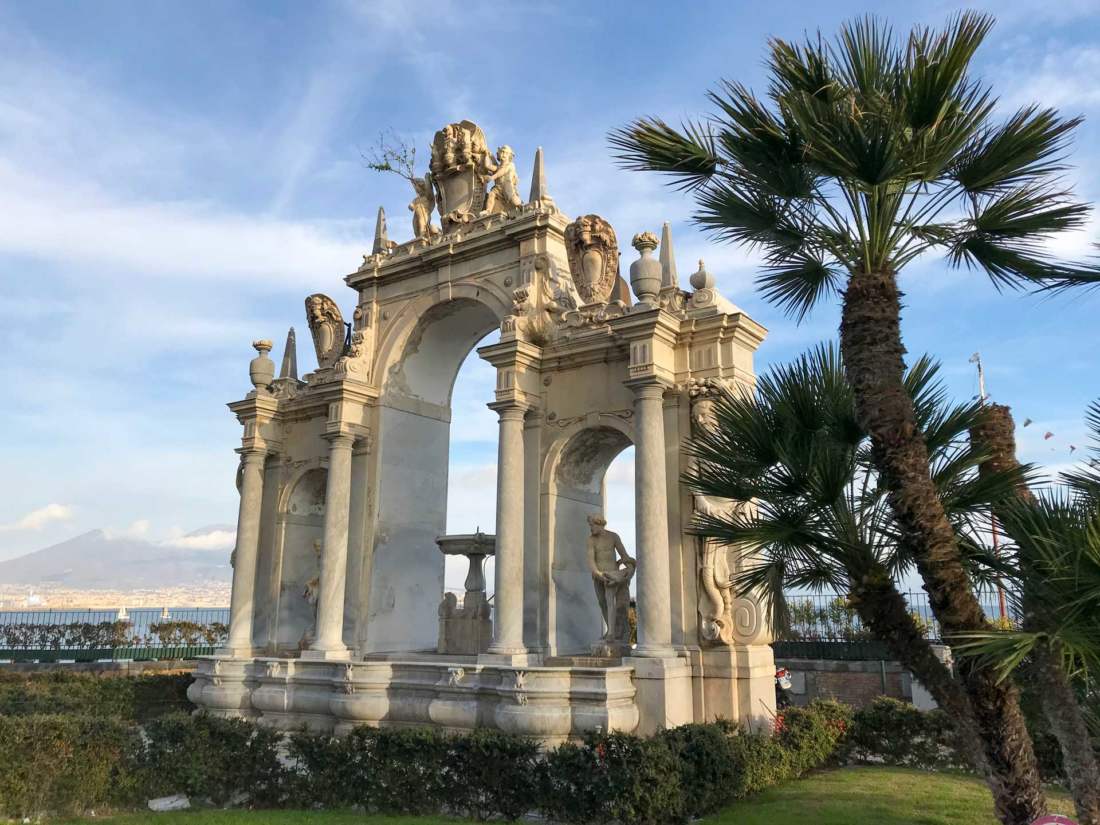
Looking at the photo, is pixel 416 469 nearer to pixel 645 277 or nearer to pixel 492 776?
pixel 645 277

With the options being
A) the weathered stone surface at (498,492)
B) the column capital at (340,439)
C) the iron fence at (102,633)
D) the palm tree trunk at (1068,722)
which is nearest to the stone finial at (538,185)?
the weathered stone surface at (498,492)

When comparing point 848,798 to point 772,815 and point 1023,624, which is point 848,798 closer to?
point 772,815

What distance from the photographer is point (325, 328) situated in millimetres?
21688

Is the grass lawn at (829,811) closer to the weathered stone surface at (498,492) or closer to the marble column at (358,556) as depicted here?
the weathered stone surface at (498,492)

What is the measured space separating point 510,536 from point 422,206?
29.7 feet

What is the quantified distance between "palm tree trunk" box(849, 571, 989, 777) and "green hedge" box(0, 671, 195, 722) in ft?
44.3

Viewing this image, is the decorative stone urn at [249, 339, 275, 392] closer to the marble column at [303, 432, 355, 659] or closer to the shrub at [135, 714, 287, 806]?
the marble column at [303, 432, 355, 659]

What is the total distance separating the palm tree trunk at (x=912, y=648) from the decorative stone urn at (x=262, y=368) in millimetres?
16909

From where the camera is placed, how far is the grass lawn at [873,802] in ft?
32.8

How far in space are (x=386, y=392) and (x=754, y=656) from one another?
1016cm

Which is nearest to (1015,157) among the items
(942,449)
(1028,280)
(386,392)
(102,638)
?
(1028,280)

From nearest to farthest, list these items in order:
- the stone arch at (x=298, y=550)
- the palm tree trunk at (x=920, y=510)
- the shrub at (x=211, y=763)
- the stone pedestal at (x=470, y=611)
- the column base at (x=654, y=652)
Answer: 1. the palm tree trunk at (x=920, y=510)
2. the shrub at (x=211, y=763)
3. the column base at (x=654, y=652)
4. the stone pedestal at (x=470, y=611)
5. the stone arch at (x=298, y=550)

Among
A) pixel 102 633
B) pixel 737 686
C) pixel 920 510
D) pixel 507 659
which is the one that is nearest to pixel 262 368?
pixel 507 659

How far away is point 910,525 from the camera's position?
777 cm
